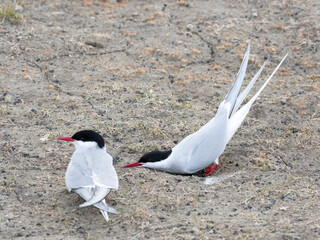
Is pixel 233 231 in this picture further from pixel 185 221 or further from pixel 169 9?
pixel 169 9

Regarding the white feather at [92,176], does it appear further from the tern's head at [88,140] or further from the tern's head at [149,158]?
the tern's head at [149,158]

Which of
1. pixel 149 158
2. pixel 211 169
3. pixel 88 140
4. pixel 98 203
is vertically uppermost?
pixel 88 140

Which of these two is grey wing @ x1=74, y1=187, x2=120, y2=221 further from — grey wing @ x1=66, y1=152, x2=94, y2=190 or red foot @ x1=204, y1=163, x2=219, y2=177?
red foot @ x1=204, y1=163, x2=219, y2=177

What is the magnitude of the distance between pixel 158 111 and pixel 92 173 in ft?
4.36

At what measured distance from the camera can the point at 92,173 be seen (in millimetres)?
3748

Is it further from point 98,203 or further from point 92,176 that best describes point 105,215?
point 92,176

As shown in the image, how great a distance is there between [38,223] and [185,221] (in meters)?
0.87

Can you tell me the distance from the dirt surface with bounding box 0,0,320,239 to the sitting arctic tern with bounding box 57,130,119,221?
146mm

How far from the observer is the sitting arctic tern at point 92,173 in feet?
11.8

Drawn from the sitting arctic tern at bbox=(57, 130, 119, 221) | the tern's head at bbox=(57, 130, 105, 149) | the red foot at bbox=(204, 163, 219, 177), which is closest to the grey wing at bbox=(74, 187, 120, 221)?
the sitting arctic tern at bbox=(57, 130, 119, 221)

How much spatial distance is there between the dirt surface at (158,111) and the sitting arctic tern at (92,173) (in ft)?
0.48

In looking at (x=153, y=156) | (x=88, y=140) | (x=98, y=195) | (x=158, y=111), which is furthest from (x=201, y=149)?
(x=98, y=195)

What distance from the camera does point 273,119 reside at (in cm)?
494

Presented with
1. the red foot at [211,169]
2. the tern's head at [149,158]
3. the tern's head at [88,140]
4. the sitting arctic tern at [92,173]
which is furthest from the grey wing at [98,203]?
the red foot at [211,169]
